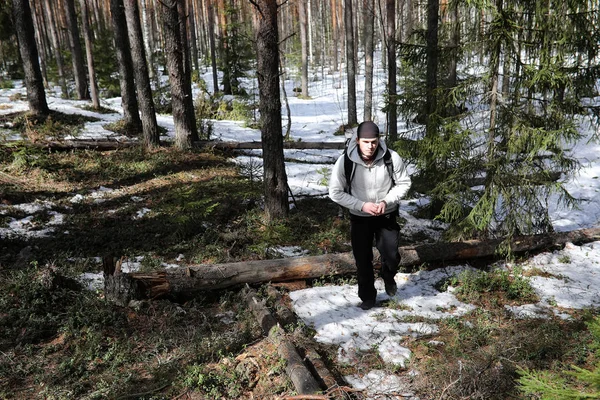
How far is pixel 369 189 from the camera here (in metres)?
4.58

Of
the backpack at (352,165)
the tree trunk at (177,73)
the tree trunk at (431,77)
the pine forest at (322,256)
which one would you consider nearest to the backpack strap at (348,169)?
the backpack at (352,165)

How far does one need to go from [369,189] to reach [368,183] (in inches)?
2.9

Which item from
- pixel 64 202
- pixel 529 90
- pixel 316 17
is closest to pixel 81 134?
pixel 64 202

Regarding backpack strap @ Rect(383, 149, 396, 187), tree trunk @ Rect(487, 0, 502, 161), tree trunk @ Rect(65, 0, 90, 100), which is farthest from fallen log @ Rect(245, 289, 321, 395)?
tree trunk @ Rect(65, 0, 90, 100)

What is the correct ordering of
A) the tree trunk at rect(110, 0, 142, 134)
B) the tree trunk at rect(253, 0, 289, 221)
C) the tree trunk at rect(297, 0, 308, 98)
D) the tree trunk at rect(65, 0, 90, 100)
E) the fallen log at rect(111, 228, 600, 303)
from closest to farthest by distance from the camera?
1. the fallen log at rect(111, 228, 600, 303)
2. the tree trunk at rect(253, 0, 289, 221)
3. the tree trunk at rect(110, 0, 142, 134)
4. the tree trunk at rect(65, 0, 90, 100)
5. the tree trunk at rect(297, 0, 308, 98)

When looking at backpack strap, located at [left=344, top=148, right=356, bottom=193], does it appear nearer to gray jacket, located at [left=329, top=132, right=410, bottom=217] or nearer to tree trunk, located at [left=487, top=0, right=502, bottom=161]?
gray jacket, located at [left=329, top=132, right=410, bottom=217]

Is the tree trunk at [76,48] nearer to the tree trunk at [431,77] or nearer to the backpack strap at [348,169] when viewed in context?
the tree trunk at [431,77]

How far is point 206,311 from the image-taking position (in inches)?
196

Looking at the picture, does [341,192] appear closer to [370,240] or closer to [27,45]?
[370,240]

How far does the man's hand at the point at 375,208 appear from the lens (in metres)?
4.31

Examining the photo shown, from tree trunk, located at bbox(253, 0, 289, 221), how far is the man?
3.32m

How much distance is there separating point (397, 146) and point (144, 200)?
5664 millimetres

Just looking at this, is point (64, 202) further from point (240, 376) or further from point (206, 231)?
point (240, 376)

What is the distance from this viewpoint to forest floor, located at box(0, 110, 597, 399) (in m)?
3.48
